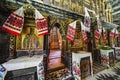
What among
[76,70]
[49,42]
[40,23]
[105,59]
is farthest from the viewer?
[105,59]

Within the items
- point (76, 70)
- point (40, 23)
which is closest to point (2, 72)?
point (40, 23)

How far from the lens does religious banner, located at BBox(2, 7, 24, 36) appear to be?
345cm

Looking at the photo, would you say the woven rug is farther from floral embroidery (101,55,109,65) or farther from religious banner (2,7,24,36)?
floral embroidery (101,55,109,65)

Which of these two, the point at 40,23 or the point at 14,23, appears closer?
the point at 14,23

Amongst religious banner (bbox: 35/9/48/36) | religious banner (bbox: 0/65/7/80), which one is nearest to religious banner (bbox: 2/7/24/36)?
religious banner (bbox: 35/9/48/36)

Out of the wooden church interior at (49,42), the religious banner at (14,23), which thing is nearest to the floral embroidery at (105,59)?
the wooden church interior at (49,42)

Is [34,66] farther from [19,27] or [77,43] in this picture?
[77,43]

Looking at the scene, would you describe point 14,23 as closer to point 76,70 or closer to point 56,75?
point 56,75

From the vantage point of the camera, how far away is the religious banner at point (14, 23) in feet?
11.3

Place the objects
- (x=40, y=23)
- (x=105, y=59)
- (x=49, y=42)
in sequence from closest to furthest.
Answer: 1. (x=40, y=23)
2. (x=49, y=42)
3. (x=105, y=59)

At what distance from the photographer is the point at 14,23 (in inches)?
141

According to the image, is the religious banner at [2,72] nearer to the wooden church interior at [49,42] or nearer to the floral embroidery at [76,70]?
the wooden church interior at [49,42]

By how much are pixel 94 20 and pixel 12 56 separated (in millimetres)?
6385

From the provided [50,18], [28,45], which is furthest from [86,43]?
[28,45]
